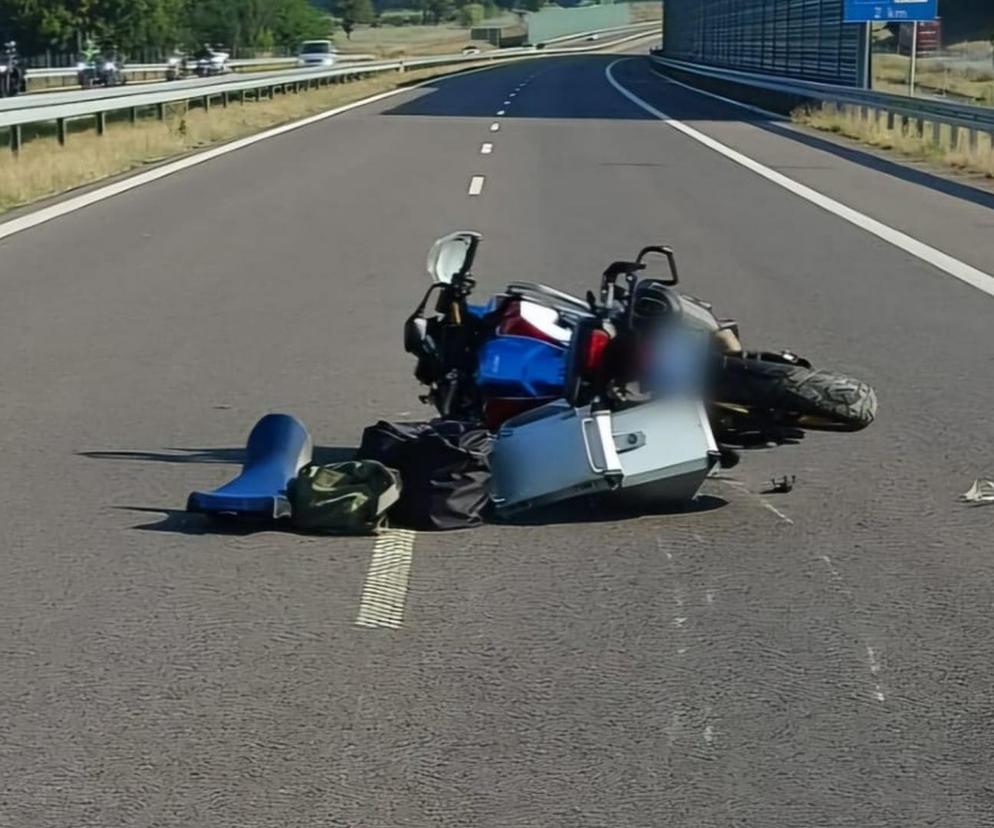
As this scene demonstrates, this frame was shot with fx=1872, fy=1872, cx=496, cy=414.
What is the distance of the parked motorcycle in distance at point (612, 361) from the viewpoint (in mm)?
7445

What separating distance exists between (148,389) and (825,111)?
28.8 meters

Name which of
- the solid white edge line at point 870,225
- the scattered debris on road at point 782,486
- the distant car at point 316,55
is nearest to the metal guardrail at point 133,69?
the distant car at point 316,55

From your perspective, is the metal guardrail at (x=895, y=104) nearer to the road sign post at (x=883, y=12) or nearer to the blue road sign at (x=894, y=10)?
the road sign post at (x=883, y=12)

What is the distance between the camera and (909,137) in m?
30.5

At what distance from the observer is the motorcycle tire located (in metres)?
7.46

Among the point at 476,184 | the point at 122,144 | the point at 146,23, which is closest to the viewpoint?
the point at 476,184

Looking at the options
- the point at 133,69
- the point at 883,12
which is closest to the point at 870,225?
the point at 883,12

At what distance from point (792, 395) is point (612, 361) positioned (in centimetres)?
73

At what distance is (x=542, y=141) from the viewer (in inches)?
1217

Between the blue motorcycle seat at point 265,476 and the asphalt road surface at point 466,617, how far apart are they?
0.45 feet

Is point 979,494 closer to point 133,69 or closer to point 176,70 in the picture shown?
point 176,70

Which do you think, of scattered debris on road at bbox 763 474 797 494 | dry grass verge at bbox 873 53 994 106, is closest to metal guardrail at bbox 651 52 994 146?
dry grass verge at bbox 873 53 994 106

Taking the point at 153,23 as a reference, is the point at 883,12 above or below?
above

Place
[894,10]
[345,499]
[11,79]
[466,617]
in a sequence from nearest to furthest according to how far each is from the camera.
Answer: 1. [466,617]
2. [345,499]
3. [894,10]
4. [11,79]
